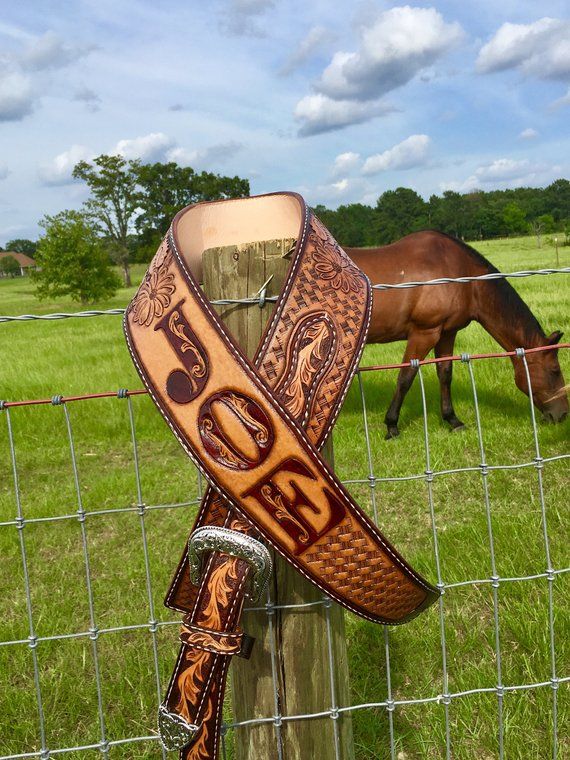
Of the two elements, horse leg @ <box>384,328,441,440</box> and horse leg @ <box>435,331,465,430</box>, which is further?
horse leg @ <box>435,331,465,430</box>

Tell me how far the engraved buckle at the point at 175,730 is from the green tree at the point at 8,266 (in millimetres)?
105740

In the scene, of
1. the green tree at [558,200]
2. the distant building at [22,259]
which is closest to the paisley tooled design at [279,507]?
the green tree at [558,200]

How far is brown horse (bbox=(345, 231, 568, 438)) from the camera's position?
5762 mm

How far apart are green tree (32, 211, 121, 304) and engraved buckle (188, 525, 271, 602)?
108ft

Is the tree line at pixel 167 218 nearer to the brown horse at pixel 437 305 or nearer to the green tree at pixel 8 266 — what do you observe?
the brown horse at pixel 437 305

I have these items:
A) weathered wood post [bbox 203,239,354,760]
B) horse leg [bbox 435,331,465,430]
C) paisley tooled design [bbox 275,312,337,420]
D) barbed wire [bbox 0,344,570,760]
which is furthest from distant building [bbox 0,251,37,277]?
paisley tooled design [bbox 275,312,337,420]

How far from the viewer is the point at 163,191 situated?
55.5 meters

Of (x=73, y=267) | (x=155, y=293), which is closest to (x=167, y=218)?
(x=73, y=267)

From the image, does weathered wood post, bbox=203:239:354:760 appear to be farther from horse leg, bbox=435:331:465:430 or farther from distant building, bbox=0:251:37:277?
distant building, bbox=0:251:37:277

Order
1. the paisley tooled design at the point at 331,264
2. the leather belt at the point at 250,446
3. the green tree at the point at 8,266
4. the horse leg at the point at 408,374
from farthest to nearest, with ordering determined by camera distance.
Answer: the green tree at the point at 8,266
the horse leg at the point at 408,374
the paisley tooled design at the point at 331,264
the leather belt at the point at 250,446

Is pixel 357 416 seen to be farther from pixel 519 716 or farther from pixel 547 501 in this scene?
pixel 519 716

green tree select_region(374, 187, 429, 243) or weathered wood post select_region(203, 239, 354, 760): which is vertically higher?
green tree select_region(374, 187, 429, 243)

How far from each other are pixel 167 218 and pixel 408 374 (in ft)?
167

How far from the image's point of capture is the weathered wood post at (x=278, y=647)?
54.7 inches
